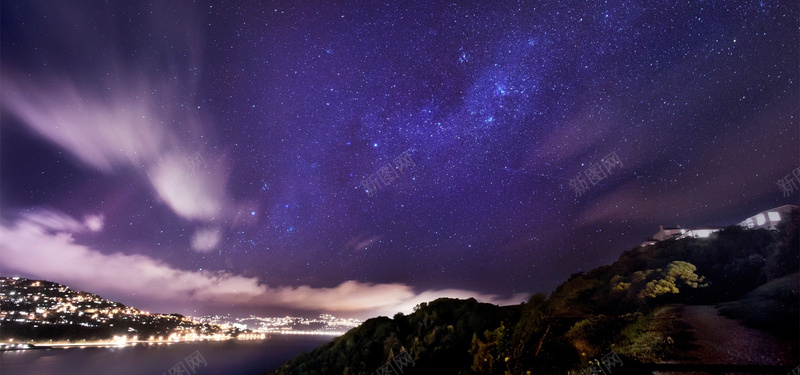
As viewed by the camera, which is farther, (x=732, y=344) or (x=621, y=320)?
(x=621, y=320)

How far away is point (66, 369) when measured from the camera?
69.6 meters

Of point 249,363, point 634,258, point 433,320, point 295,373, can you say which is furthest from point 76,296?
point 634,258

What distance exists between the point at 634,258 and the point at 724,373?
1510 centimetres

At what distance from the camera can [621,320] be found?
1510 centimetres

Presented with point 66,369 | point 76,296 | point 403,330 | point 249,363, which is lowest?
point 249,363

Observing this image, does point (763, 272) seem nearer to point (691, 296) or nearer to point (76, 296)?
point (691, 296)

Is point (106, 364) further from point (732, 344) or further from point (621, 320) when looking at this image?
point (732, 344)

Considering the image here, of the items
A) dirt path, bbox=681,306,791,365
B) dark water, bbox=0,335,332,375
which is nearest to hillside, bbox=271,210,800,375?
dirt path, bbox=681,306,791,365

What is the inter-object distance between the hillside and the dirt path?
0.25ft

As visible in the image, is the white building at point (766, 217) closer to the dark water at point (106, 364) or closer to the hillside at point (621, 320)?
the hillside at point (621, 320)

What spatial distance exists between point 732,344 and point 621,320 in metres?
3.50

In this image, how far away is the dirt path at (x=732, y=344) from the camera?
11977 millimetres

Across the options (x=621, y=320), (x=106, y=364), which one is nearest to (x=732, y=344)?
(x=621, y=320)

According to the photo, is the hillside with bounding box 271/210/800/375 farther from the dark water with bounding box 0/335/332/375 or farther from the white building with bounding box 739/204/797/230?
the dark water with bounding box 0/335/332/375
